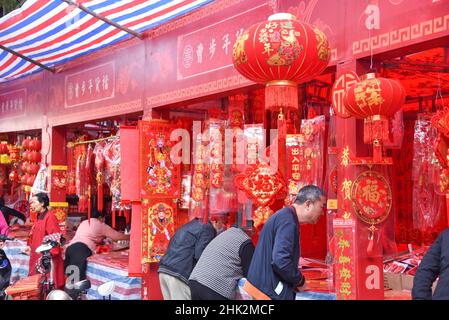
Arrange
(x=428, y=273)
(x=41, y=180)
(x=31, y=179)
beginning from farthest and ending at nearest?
(x=31, y=179)
(x=41, y=180)
(x=428, y=273)

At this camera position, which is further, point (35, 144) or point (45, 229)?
point (35, 144)

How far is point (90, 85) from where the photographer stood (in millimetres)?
8492

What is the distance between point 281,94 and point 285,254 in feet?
3.58

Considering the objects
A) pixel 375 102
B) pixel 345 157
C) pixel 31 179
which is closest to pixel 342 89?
pixel 345 157

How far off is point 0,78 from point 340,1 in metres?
7.78

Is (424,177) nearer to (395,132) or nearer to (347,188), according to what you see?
(395,132)

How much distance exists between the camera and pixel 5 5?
12820 mm

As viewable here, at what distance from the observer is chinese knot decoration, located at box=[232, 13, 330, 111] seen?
3.91 m

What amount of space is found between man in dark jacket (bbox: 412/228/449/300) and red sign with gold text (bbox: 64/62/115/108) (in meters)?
5.42

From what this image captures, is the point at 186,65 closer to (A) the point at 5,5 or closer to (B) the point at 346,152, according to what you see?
(B) the point at 346,152

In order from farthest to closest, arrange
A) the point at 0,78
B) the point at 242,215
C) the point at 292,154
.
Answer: the point at 0,78 → the point at 242,215 → the point at 292,154

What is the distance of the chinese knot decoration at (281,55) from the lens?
391cm

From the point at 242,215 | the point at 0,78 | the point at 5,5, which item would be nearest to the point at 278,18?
the point at 242,215

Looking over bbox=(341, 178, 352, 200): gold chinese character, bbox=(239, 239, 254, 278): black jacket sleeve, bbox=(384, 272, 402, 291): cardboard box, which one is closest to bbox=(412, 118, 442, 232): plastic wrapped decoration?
bbox=(384, 272, 402, 291): cardboard box
